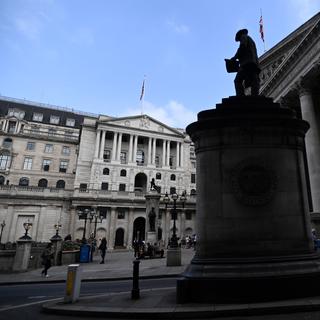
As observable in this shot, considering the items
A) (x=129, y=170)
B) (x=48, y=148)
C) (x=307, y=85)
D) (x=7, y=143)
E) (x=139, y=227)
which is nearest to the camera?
(x=307, y=85)

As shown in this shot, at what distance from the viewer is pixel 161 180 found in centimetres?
7044

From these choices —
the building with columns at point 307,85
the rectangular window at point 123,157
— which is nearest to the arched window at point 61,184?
the rectangular window at point 123,157

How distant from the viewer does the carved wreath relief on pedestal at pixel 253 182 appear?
7504 mm

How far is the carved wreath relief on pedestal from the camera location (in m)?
7.50

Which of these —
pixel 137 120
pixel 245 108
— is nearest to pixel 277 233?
pixel 245 108

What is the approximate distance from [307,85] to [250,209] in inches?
989

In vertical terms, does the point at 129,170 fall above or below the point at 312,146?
above

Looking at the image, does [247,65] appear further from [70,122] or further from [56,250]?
[70,122]

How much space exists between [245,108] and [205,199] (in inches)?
115

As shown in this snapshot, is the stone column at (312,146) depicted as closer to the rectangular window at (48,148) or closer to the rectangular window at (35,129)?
the rectangular window at (48,148)

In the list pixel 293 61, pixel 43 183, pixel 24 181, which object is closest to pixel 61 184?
pixel 43 183

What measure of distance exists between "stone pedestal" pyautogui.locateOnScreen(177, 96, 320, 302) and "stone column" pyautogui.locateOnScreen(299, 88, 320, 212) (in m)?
19.1

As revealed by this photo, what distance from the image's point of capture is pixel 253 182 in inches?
300

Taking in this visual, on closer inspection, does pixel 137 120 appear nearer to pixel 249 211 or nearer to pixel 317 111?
pixel 317 111
